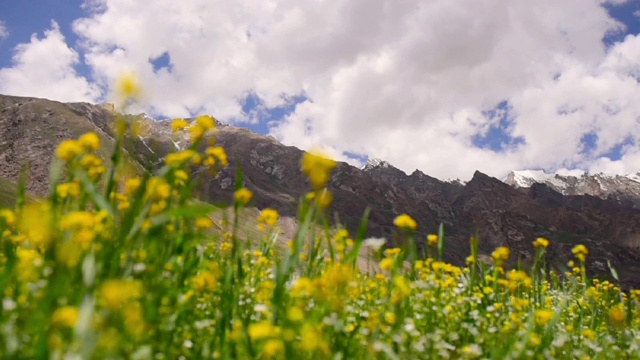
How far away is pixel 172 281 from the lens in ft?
12.6

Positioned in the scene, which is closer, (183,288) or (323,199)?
(323,199)

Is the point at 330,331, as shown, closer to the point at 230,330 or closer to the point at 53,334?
the point at 230,330

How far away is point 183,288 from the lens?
3988 mm

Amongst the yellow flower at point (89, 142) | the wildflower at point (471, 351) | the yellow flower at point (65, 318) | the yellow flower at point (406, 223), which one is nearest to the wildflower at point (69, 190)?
the yellow flower at point (89, 142)

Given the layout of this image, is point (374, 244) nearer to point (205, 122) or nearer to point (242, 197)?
point (242, 197)

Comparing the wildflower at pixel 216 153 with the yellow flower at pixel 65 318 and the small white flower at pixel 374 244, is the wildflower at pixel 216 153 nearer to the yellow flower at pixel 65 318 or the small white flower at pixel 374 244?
the small white flower at pixel 374 244

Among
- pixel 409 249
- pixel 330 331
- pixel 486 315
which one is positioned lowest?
pixel 330 331

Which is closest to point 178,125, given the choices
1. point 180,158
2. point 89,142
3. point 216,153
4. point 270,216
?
point 216,153

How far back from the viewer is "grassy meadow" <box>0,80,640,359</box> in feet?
7.73

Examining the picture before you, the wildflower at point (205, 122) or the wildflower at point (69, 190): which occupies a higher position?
the wildflower at point (205, 122)

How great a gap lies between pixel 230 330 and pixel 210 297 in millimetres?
768

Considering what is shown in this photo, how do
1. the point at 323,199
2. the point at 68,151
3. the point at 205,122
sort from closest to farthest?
1. the point at 68,151
2. the point at 323,199
3. the point at 205,122

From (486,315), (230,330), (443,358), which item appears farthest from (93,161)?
(486,315)

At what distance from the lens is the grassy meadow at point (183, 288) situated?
2355 mm
